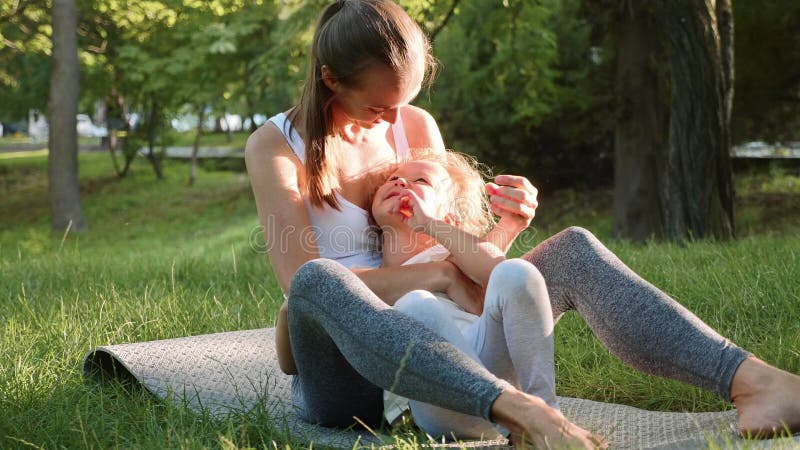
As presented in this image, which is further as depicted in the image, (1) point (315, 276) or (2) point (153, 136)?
(2) point (153, 136)

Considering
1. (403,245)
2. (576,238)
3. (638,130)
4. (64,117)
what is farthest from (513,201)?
(64,117)

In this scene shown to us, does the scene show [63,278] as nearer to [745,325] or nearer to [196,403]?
[196,403]

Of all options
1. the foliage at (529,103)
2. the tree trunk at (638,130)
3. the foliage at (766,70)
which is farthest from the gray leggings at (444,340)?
the foliage at (529,103)

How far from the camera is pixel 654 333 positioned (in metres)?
2.28

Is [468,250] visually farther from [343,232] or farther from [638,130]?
[638,130]

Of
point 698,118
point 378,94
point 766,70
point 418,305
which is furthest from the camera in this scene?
point 766,70

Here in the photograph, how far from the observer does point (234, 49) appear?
1346 cm

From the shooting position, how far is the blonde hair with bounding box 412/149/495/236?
2758mm

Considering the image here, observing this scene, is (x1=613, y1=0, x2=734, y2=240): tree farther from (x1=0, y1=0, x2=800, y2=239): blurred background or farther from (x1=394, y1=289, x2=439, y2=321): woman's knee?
(x1=394, y1=289, x2=439, y2=321): woman's knee

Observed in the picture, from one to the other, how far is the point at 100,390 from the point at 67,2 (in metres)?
11.5

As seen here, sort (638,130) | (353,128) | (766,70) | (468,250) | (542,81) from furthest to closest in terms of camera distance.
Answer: (542,81)
(766,70)
(638,130)
(353,128)
(468,250)

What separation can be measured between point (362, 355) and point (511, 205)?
657 millimetres

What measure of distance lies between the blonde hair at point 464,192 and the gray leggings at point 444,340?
0.85ft

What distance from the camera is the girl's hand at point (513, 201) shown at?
256cm
